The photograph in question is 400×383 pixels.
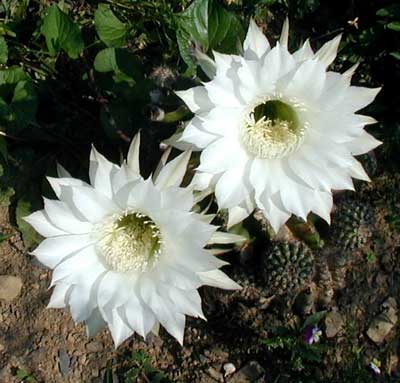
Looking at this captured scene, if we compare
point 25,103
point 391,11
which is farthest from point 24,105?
point 391,11

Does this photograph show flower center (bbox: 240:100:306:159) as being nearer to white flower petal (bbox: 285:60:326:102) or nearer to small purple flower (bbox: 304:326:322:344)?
white flower petal (bbox: 285:60:326:102)

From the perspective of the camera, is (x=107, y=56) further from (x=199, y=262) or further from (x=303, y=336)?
(x=303, y=336)

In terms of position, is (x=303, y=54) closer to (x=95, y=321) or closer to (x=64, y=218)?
(x=64, y=218)

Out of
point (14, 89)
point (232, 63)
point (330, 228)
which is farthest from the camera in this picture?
point (330, 228)

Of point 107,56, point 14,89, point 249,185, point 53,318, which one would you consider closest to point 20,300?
point 53,318

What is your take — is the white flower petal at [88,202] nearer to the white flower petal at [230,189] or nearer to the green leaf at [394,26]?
the white flower petal at [230,189]

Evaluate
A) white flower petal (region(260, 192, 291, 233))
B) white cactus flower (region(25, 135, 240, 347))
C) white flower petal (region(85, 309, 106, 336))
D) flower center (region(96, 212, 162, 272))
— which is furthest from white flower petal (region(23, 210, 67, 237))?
white flower petal (region(260, 192, 291, 233))
